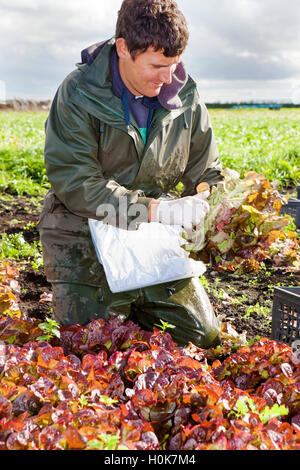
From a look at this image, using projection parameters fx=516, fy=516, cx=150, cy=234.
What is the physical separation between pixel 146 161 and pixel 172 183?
0.33m

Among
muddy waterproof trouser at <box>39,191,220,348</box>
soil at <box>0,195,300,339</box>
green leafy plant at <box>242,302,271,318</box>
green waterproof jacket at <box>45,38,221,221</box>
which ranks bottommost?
soil at <box>0,195,300,339</box>

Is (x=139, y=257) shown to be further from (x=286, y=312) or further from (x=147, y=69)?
(x=147, y=69)

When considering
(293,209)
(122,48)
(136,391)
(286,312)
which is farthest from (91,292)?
(293,209)

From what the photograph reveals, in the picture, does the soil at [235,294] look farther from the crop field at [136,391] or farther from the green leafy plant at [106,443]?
the green leafy plant at [106,443]

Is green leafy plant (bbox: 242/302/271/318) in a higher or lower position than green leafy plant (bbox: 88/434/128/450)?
lower

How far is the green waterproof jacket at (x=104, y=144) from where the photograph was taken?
2.57 metres

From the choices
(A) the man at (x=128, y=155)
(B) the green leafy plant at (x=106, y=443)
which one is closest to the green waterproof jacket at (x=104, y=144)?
(A) the man at (x=128, y=155)

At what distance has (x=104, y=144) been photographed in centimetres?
272

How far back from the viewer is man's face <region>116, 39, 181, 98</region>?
2.41m

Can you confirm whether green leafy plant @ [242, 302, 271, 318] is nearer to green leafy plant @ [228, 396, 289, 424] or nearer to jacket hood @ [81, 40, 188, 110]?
jacket hood @ [81, 40, 188, 110]

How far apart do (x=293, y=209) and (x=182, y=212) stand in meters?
3.00

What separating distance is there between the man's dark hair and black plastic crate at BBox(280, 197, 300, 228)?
2.64 meters

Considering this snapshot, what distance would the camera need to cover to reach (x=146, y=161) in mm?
2762

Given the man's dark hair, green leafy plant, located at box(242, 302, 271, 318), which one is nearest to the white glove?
the man's dark hair
